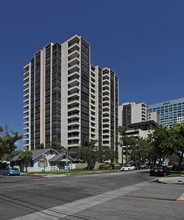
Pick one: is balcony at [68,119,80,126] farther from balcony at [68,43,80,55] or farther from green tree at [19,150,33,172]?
green tree at [19,150,33,172]

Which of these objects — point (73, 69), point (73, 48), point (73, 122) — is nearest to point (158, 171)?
point (73, 122)

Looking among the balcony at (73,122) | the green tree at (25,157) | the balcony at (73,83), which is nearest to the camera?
Result: the green tree at (25,157)

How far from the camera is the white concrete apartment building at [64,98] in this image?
83375mm

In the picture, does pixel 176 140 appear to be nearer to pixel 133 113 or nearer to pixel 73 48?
pixel 73 48

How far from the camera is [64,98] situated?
3371 inches

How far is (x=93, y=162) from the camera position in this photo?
54.7 m

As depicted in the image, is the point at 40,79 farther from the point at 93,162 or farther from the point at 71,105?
the point at 93,162

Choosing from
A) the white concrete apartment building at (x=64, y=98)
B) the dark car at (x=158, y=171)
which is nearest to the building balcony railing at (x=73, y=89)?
the white concrete apartment building at (x=64, y=98)

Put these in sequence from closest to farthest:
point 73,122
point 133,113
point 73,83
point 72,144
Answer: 1. point 72,144
2. point 73,122
3. point 73,83
4. point 133,113

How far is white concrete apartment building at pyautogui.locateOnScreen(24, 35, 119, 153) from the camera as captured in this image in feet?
274

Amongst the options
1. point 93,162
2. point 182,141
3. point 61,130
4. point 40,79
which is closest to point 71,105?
point 61,130

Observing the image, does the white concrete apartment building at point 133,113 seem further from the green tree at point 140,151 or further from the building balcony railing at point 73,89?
the green tree at point 140,151

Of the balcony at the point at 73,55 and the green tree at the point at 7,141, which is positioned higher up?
the balcony at the point at 73,55

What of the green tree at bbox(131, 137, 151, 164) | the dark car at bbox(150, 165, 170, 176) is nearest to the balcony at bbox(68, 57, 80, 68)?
the green tree at bbox(131, 137, 151, 164)
